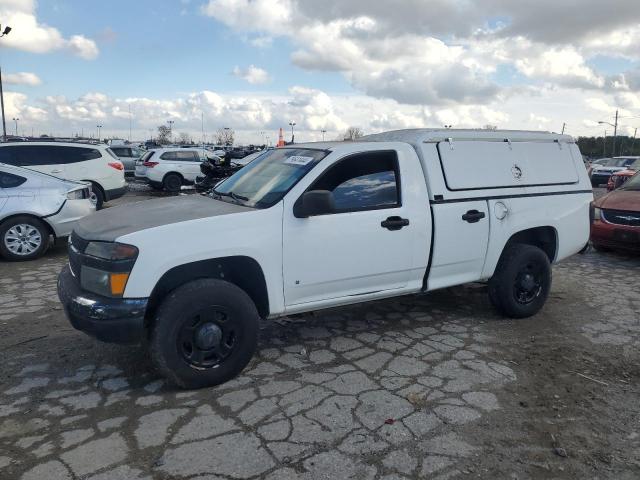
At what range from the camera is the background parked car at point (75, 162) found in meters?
11.5

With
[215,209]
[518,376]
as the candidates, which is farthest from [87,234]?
[518,376]

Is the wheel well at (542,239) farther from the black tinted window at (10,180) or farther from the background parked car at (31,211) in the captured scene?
the black tinted window at (10,180)

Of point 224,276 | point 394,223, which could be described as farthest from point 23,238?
point 394,223

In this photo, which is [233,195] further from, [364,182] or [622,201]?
[622,201]

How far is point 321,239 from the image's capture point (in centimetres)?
401

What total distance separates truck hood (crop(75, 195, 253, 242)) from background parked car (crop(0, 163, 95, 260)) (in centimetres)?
378

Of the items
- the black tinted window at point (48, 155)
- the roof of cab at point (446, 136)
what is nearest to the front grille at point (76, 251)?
the roof of cab at point (446, 136)

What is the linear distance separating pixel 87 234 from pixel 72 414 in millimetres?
1208

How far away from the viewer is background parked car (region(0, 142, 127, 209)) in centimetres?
1149

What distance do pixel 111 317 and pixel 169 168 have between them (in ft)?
54.3

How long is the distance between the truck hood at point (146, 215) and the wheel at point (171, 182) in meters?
15.2

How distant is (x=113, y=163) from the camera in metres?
13.1

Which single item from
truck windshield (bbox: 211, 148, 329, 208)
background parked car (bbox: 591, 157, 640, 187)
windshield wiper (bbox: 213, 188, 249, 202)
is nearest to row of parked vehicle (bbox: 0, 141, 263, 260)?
truck windshield (bbox: 211, 148, 329, 208)

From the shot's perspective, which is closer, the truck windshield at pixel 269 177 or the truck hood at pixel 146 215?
the truck hood at pixel 146 215
